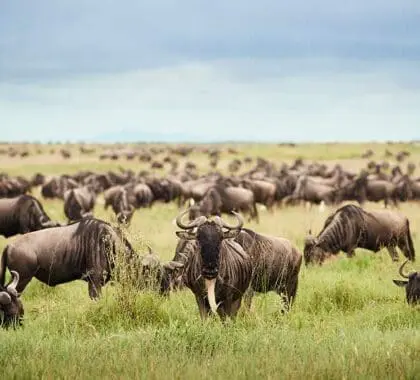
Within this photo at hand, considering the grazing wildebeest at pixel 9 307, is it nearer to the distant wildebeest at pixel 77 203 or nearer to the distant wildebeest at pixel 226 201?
the distant wildebeest at pixel 77 203

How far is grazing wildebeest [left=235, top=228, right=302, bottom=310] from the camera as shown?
9695 millimetres

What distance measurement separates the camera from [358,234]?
15.1 metres

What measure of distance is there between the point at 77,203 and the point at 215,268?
19.6 meters

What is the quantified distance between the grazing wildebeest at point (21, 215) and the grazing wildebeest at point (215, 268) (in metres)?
9.11

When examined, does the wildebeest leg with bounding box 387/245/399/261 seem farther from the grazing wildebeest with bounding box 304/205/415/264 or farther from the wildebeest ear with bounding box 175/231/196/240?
the wildebeest ear with bounding box 175/231/196/240

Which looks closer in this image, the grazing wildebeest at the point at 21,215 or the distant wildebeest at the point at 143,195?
the grazing wildebeest at the point at 21,215

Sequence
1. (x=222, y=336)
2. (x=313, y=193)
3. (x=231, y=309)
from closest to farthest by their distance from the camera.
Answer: (x=222, y=336) → (x=231, y=309) → (x=313, y=193)

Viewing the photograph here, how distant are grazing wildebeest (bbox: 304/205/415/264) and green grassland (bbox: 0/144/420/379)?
101cm

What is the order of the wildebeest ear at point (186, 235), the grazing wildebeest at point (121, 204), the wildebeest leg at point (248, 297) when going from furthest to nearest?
the grazing wildebeest at point (121, 204), the wildebeest leg at point (248, 297), the wildebeest ear at point (186, 235)

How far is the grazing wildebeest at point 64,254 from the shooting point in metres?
10.6

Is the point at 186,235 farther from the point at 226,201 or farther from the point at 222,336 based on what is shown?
the point at 226,201

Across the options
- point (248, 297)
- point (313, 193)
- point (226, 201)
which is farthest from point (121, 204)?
point (248, 297)

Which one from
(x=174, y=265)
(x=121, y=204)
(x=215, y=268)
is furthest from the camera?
(x=121, y=204)

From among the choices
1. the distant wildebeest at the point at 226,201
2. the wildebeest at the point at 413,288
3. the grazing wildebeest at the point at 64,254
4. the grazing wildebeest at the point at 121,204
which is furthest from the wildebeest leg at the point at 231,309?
the grazing wildebeest at the point at 121,204
